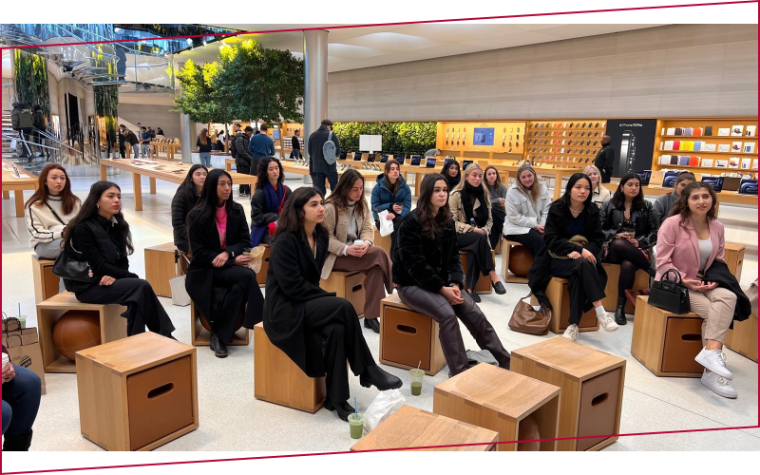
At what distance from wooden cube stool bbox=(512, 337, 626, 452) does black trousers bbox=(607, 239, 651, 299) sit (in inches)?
78.5

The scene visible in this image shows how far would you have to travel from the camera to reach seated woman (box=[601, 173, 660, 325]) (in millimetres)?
4699

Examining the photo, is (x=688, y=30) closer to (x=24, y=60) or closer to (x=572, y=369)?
(x=572, y=369)

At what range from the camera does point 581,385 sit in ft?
8.55

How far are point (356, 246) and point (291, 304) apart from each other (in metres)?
1.38

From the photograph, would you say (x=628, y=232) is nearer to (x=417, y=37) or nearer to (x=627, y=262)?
(x=627, y=262)

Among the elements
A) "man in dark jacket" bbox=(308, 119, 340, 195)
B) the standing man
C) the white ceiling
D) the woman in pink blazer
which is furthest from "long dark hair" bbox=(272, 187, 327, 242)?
the white ceiling

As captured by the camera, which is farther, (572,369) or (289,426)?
(289,426)

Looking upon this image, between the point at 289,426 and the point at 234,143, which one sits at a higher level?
the point at 234,143

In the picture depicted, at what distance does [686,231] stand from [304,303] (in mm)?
2724

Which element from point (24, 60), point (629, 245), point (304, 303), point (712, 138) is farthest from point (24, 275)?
point (712, 138)

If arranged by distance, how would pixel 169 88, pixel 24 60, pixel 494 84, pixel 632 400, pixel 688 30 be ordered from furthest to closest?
pixel 169 88 < pixel 494 84 < pixel 24 60 < pixel 688 30 < pixel 632 400

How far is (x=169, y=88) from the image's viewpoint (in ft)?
59.0

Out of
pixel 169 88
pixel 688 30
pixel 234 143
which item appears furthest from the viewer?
pixel 169 88

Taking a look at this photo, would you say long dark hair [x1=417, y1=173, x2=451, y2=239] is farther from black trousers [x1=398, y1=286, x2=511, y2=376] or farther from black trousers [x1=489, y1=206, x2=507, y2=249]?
black trousers [x1=489, y1=206, x2=507, y2=249]
